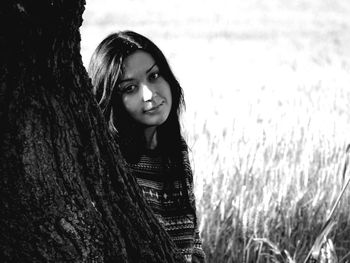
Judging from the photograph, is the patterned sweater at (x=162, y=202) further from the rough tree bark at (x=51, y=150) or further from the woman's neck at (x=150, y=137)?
the rough tree bark at (x=51, y=150)

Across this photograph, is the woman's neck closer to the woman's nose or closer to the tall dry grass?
the woman's nose

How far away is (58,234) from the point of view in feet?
4.15

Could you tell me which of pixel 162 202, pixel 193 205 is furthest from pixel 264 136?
pixel 162 202

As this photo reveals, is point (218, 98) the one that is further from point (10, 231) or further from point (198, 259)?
point (10, 231)

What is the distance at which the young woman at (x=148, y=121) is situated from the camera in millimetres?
2141

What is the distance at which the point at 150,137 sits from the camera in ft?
7.57

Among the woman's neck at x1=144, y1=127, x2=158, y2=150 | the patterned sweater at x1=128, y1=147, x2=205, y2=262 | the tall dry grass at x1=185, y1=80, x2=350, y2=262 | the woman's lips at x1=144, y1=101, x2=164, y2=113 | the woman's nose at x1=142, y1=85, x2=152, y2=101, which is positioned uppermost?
the woman's nose at x1=142, y1=85, x2=152, y2=101

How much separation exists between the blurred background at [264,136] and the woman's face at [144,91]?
1.90 ft

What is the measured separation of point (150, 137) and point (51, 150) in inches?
41.9

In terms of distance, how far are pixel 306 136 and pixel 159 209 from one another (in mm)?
1977

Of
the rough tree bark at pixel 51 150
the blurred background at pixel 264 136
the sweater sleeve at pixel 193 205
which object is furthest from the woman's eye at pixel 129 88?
the rough tree bark at pixel 51 150

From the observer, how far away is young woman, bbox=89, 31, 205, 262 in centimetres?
214

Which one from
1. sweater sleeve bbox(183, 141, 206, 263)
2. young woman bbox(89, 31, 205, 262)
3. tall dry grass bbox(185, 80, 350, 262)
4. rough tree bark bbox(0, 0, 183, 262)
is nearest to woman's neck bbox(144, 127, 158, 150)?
young woman bbox(89, 31, 205, 262)

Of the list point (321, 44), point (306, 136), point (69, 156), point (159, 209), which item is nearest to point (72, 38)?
point (69, 156)
